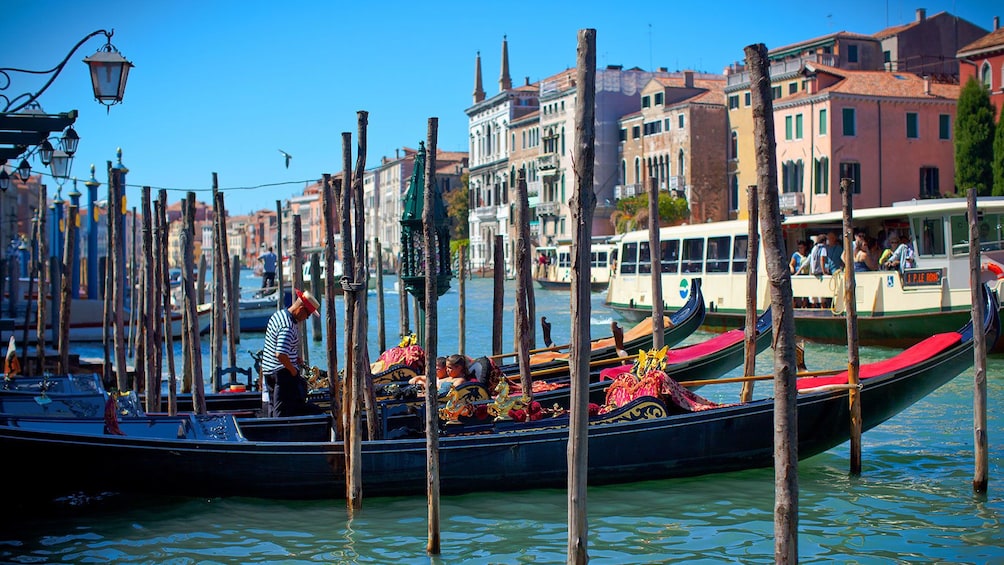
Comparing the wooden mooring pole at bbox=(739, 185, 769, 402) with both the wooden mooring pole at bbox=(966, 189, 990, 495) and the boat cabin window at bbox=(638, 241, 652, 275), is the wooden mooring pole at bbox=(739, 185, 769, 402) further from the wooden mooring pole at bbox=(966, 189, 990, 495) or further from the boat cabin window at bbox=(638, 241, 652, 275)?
the boat cabin window at bbox=(638, 241, 652, 275)

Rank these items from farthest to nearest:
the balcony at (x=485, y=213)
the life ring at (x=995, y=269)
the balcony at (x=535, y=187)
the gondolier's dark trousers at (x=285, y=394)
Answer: the balcony at (x=485, y=213)
the balcony at (x=535, y=187)
the life ring at (x=995, y=269)
the gondolier's dark trousers at (x=285, y=394)

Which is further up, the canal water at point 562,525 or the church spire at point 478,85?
the church spire at point 478,85

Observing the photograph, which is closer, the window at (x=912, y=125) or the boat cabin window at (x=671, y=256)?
the boat cabin window at (x=671, y=256)

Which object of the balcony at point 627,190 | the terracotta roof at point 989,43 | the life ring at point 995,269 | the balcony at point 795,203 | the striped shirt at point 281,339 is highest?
the terracotta roof at point 989,43

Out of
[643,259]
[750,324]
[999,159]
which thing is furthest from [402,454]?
[999,159]

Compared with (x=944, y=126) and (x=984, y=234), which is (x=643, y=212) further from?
(x=984, y=234)

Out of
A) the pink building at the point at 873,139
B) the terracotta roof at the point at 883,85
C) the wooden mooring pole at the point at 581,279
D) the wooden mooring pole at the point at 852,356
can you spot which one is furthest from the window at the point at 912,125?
the wooden mooring pole at the point at 581,279

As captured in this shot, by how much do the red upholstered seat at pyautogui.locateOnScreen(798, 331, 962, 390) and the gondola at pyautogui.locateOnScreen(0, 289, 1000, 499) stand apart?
8.1 inches

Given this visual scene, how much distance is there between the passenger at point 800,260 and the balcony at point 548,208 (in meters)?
27.8

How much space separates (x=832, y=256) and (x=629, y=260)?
5471 millimetres

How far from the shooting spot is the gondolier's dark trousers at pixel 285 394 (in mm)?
6902

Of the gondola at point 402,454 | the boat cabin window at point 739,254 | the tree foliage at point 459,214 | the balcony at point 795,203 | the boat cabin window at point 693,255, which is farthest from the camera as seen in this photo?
the tree foliage at point 459,214

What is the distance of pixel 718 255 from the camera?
17.5 meters

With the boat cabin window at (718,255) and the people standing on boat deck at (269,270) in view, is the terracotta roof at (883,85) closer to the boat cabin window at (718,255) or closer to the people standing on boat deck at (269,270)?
the boat cabin window at (718,255)
